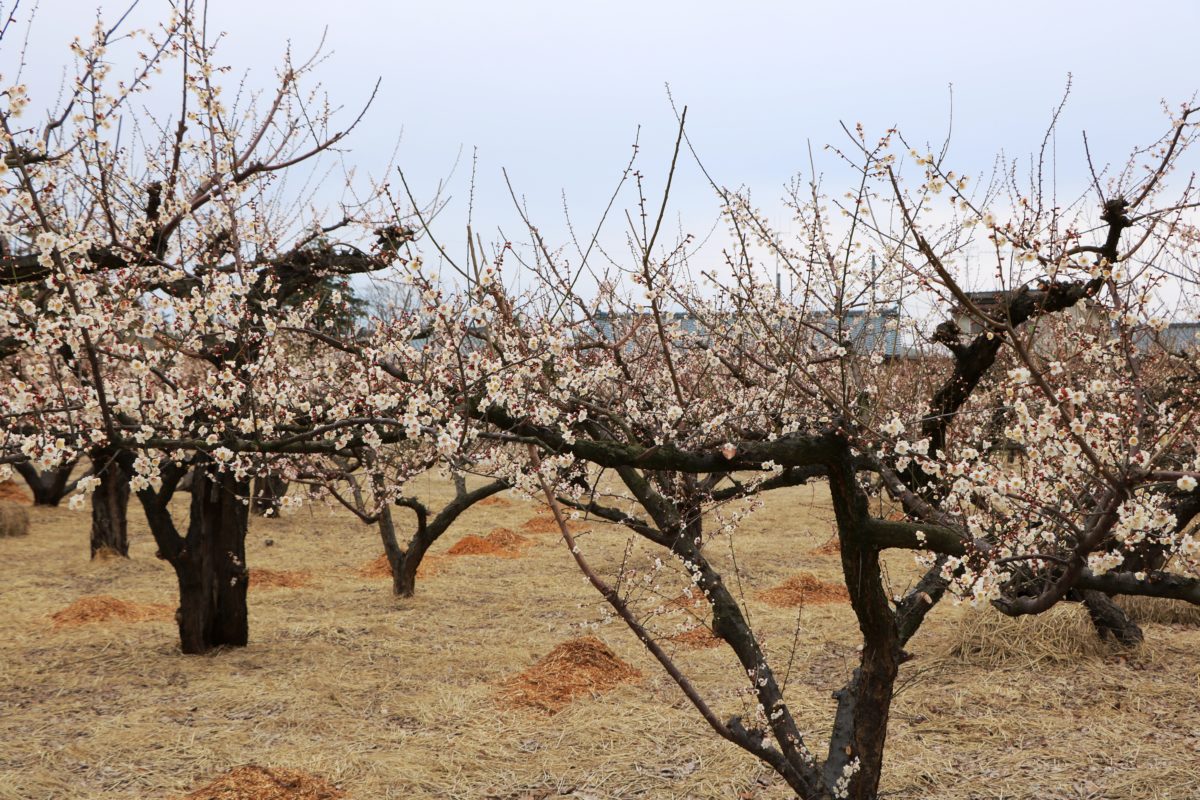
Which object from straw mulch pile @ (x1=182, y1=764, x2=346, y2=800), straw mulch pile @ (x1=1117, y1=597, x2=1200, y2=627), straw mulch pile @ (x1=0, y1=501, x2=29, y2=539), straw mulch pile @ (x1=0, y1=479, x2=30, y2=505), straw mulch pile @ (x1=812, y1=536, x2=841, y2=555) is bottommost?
straw mulch pile @ (x1=182, y1=764, x2=346, y2=800)

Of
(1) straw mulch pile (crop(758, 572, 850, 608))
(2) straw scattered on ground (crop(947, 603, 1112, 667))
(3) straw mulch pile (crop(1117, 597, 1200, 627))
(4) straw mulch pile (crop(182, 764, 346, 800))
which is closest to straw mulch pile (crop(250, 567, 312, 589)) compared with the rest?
(1) straw mulch pile (crop(758, 572, 850, 608))

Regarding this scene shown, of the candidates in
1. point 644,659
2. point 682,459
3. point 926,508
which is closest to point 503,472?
point 682,459

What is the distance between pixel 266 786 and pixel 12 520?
11.0 metres

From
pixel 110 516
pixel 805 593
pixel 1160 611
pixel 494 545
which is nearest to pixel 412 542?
pixel 494 545

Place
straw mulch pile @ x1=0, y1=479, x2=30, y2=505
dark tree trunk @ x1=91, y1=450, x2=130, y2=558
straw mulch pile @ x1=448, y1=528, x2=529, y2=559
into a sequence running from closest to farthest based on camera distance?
dark tree trunk @ x1=91, y1=450, x2=130, y2=558 → straw mulch pile @ x1=448, y1=528, x2=529, y2=559 → straw mulch pile @ x1=0, y1=479, x2=30, y2=505

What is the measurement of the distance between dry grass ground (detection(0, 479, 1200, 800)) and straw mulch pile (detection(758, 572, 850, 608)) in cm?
13

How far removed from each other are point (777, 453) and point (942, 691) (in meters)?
4.66

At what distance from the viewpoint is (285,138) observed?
7.25 m

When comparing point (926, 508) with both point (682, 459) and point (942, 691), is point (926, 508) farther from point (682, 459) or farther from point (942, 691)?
point (942, 691)

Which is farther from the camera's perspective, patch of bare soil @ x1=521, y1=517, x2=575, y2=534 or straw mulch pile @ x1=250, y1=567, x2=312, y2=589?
patch of bare soil @ x1=521, y1=517, x2=575, y2=534

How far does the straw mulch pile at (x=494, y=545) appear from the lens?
1312cm

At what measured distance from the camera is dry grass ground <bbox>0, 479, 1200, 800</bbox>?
565 cm

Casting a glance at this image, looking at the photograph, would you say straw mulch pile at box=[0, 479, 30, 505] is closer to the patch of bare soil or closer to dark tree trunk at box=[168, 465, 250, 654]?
the patch of bare soil

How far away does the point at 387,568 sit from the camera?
39.9ft
